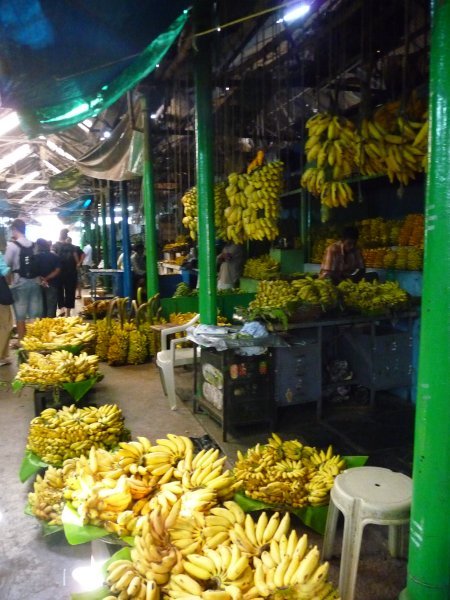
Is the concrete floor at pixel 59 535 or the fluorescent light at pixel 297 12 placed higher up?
the fluorescent light at pixel 297 12

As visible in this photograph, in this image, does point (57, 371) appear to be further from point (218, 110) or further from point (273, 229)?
point (218, 110)

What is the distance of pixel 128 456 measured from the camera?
2.96m

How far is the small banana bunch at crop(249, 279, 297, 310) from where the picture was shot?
4.91 meters

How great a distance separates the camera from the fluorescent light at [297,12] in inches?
171

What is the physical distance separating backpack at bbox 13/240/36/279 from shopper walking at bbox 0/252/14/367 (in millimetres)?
391

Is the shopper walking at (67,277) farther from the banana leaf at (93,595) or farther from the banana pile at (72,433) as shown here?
the banana leaf at (93,595)

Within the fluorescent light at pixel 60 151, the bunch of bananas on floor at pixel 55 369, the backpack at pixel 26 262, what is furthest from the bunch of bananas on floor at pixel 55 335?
the fluorescent light at pixel 60 151

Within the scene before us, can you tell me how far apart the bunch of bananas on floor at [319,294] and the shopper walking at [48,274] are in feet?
16.4

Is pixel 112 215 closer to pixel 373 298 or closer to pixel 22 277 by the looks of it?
pixel 22 277

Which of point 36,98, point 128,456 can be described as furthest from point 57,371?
point 36,98

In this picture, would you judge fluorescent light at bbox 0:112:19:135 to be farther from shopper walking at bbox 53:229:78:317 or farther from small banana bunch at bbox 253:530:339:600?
small banana bunch at bbox 253:530:339:600

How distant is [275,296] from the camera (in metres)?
5.23

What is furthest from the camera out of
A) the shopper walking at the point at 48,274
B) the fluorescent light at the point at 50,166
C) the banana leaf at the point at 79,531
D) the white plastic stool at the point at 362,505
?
the fluorescent light at the point at 50,166

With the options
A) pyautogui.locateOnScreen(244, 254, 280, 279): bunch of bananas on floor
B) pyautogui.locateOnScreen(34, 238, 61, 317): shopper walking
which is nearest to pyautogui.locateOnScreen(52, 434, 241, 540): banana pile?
pyautogui.locateOnScreen(244, 254, 280, 279): bunch of bananas on floor
